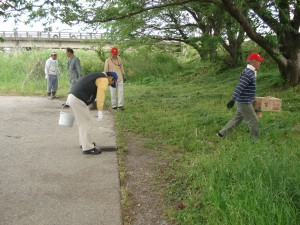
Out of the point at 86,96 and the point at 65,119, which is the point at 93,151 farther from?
the point at 86,96

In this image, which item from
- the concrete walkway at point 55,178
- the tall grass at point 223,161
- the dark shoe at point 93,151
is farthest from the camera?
the dark shoe at point 93,151

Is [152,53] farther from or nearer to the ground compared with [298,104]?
farther from the ground

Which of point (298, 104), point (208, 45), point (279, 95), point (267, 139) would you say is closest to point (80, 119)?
point (267, 139)

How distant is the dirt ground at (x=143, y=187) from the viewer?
3.88 metres

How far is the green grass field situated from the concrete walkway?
801mm

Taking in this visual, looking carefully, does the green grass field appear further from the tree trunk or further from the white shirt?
the white shirt

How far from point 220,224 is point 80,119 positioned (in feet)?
11.5

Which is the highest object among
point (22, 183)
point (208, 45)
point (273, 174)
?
point (208, 45)

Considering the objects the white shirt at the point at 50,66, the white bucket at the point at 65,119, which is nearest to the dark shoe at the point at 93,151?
the white bucket at the point at 65,119

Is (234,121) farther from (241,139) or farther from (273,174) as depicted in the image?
(273,174)

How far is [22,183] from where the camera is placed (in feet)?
15.5

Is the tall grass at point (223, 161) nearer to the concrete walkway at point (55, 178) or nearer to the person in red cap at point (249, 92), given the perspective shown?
the person in red cap at point (249, 92)

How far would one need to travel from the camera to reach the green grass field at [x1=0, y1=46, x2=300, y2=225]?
343 centimetres

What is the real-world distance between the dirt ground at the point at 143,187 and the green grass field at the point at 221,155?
150 mm
